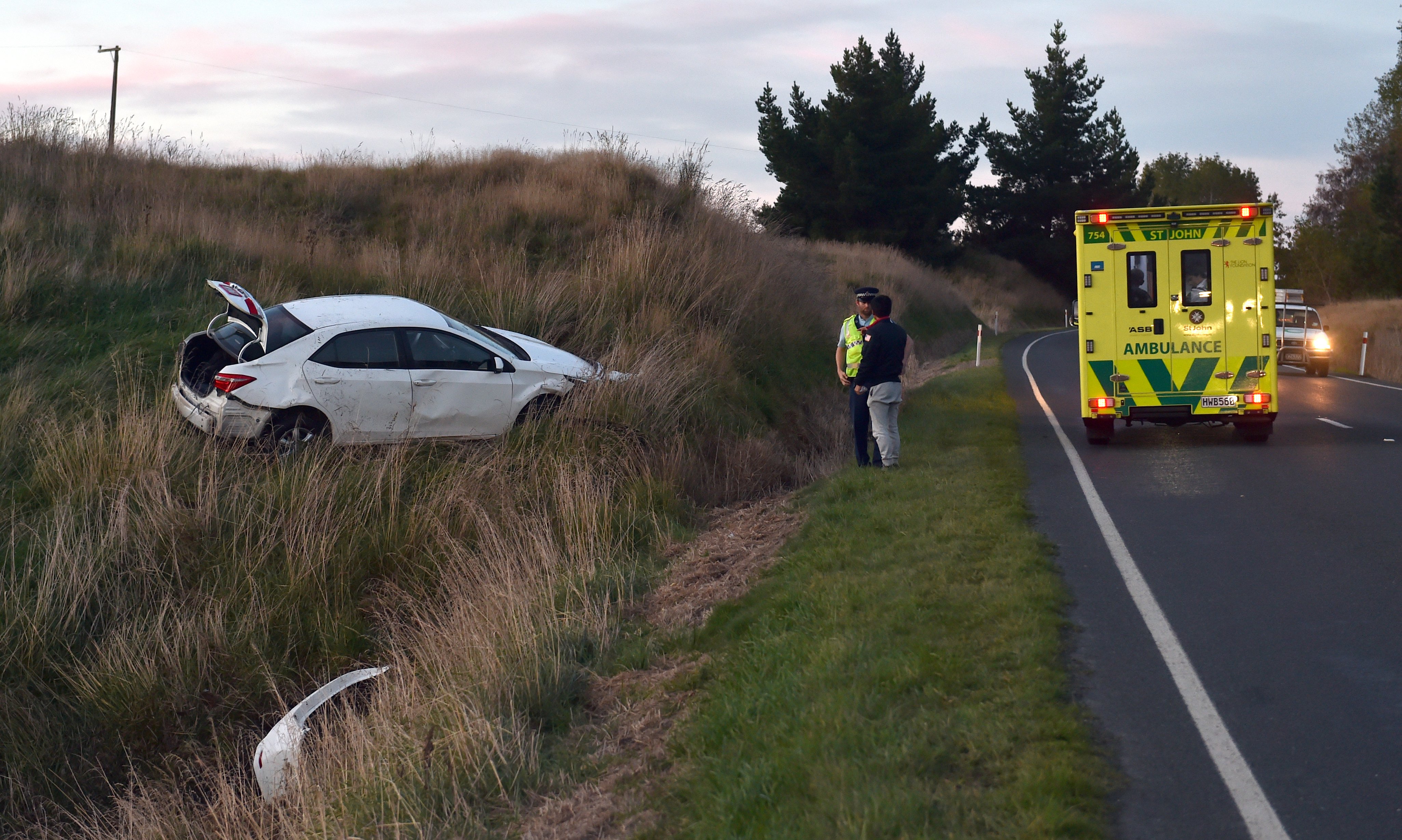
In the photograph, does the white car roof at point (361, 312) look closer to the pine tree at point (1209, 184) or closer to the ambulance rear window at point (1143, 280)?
the ambulance rear window at point (1143, 280)

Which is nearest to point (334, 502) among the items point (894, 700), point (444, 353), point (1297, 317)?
point (444, 353)

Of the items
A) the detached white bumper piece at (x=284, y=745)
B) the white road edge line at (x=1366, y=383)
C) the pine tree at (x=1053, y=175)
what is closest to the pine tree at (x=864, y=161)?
the pine tree at (x=1053, y=175)

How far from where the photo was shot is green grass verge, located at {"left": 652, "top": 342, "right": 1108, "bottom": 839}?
4.03 meters

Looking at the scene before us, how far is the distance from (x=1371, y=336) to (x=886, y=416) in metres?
26.9

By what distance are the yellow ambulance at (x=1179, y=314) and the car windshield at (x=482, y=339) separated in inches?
260

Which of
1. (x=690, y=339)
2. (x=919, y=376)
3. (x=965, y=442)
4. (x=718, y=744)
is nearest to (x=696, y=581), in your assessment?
(x=718, y=744)

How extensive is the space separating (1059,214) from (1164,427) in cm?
5448

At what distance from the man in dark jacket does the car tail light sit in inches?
237

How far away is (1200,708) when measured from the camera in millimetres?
4980

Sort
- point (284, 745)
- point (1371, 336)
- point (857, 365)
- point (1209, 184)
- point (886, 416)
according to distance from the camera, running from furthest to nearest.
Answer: point (1209, 184) → point (1371, 336) → point (857, 365) → point (886, 416) → point (284, 745)

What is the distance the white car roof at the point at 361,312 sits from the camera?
11.3 meters

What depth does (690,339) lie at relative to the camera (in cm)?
1495

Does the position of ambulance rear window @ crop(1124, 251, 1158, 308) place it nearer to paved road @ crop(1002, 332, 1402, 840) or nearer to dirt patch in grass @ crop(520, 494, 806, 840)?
paved road @ crop(1002, 332, 1402, 840)

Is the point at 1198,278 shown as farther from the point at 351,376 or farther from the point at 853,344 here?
the point at 351,376
